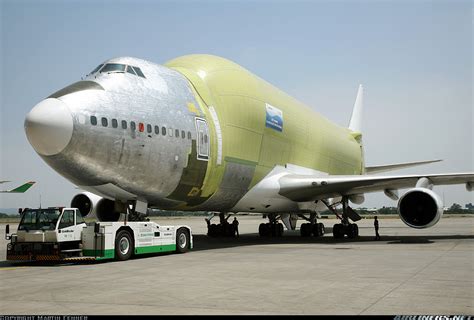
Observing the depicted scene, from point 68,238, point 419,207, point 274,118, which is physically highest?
point 274,118


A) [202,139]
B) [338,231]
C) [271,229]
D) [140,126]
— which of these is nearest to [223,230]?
[271,229]

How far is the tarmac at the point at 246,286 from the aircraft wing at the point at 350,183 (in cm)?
669

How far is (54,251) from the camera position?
14.1m

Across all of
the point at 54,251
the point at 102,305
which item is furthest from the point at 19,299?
the point at 54,251

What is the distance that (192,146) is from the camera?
17297mm

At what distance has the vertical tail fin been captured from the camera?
145 feet

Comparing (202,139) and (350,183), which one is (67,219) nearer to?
(202,139)

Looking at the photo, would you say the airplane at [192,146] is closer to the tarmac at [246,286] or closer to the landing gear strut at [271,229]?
the landing gear strut at [271,229]

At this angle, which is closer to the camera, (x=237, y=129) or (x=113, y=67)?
(x=113, y=67)

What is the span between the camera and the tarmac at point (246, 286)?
751 cm

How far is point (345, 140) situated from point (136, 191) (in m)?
21.7

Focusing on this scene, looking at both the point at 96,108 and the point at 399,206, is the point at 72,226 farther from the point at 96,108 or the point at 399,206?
the point at 399,206

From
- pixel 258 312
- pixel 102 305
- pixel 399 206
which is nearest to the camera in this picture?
pixel 258 312

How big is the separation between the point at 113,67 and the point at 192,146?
3.43 m
